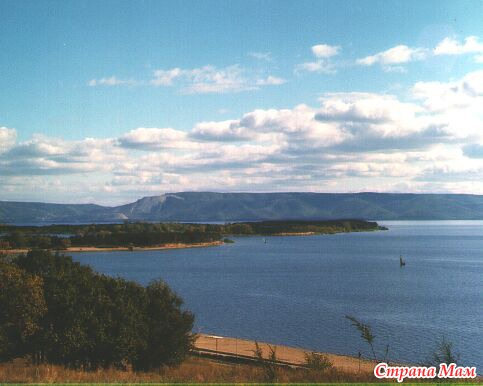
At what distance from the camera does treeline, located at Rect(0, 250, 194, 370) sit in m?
30.2

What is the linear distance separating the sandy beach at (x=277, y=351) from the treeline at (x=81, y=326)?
6.13 meters

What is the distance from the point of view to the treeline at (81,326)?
99.1 feet

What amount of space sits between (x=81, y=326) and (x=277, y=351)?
18.7m

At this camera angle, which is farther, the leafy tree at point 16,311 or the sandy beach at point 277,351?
the sandy beach at point 277,351

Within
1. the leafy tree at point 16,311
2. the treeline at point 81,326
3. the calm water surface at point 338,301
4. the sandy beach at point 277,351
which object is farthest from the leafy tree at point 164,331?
the calm water surface at point 338,301

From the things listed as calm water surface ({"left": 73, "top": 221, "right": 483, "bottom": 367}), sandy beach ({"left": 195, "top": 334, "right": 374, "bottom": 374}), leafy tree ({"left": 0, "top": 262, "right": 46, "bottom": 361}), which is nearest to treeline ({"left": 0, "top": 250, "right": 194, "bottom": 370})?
leafy tree ({"left": 0, "top": 262, "right": 46, "bottom": 361})

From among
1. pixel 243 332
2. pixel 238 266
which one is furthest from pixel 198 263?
pixel 243 332

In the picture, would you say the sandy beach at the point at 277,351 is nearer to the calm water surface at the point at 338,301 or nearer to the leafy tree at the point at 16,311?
→ the calm water surface at the point at 338,301

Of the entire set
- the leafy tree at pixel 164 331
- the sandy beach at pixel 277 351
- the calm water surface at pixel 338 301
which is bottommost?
the calm water surface at pixel 338 301

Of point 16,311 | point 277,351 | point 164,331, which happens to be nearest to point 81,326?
point 16,311

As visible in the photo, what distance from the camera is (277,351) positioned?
143 ft

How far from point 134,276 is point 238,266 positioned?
1179 inches

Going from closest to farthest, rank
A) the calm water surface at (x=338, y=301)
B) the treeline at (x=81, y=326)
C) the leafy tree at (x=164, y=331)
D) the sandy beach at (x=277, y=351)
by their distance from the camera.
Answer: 1. the treeline at (x=81, y=326)
2. the leafy tree at (x=164, y=331)
3. the sandy beach at (x=277, y=351)
4. the calm water surface at (x=338, y=301)

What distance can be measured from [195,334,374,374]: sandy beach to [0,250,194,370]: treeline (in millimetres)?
6127
